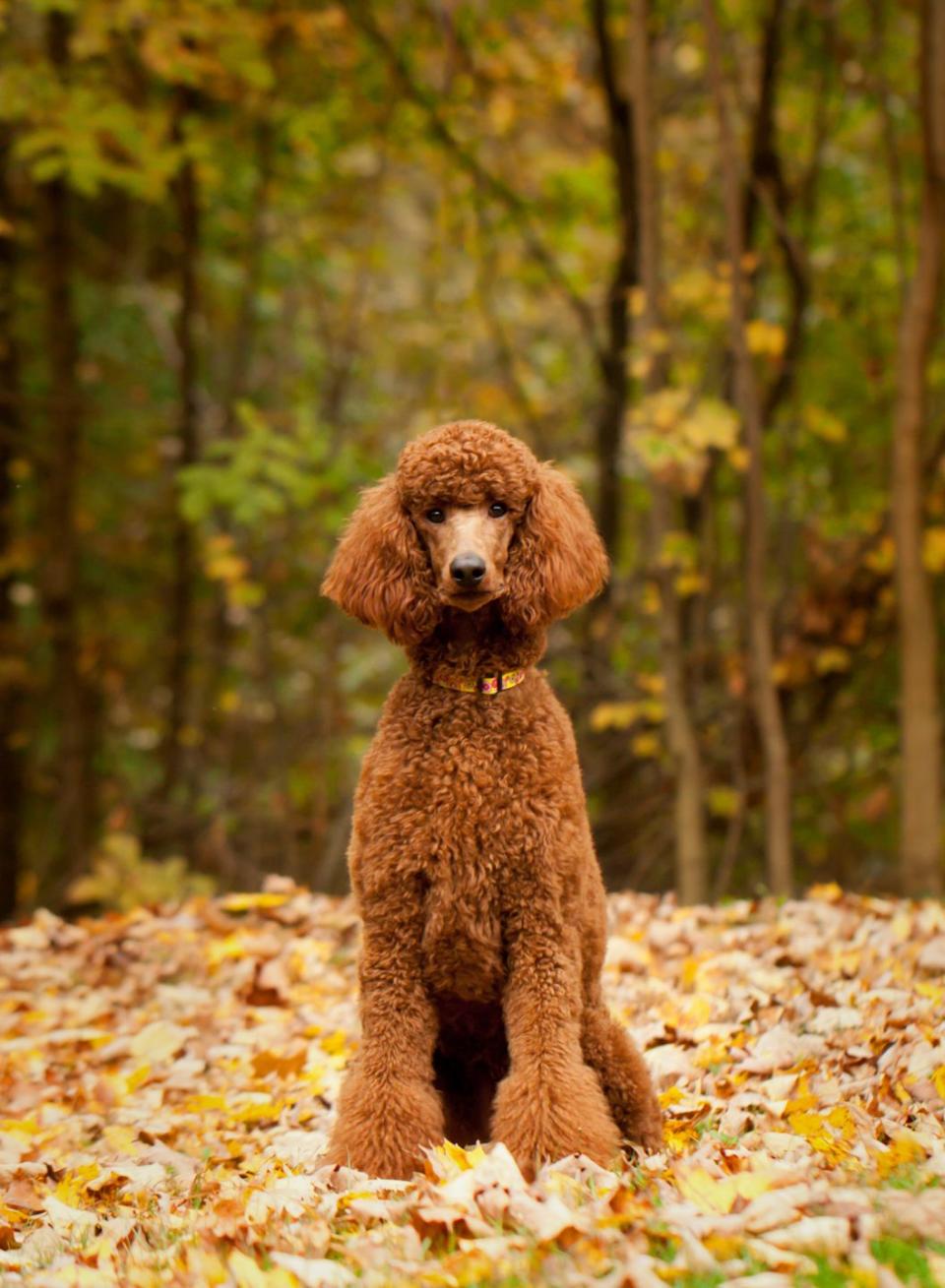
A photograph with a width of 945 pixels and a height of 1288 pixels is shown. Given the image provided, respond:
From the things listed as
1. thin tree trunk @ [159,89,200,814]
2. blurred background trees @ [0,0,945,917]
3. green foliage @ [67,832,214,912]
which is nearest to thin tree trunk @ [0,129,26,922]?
blurred background trees @ [0,0,945,917]

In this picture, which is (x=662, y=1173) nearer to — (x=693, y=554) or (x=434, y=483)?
(x=434, y=483)

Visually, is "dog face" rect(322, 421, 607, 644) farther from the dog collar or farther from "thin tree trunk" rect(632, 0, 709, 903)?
"thin tree trunk" rect(632, 0, 709, 903)

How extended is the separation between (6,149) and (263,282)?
1924mm

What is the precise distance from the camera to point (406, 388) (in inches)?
528

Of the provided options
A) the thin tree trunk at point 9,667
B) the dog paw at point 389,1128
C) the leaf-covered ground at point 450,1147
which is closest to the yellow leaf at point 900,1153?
the leaf-covered ground at point 450,1147

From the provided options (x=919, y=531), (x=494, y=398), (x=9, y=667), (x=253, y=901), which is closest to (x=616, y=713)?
(x=919, y=531)

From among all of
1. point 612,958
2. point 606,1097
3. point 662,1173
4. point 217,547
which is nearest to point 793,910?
point 612,958

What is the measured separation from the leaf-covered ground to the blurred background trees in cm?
213

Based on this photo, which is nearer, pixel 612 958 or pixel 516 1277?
pixel 516 1277

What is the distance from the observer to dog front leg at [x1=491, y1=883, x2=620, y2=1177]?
288 cm

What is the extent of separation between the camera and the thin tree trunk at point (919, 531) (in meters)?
6.59

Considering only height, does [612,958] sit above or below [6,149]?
below

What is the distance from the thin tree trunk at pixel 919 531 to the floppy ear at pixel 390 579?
13.8ft

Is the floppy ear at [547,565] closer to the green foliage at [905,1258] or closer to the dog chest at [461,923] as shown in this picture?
the dog chest at [461,923]
